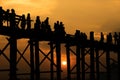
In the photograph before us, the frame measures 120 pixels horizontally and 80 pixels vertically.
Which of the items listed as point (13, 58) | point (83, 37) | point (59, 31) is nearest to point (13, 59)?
point (13, 58)

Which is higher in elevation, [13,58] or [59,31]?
[59,31]

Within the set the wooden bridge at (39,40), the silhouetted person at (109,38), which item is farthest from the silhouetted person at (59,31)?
the silhouetted person at (109,38)

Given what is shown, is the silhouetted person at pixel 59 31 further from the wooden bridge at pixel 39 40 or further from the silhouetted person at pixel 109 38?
the silhouetted person at pixel 109 38

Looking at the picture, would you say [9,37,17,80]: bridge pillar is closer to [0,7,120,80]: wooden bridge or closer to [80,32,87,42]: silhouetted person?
[0,7,120,80]: wooden bridge

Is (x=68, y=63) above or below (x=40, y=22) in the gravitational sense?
below

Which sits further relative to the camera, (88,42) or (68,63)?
(88,42)

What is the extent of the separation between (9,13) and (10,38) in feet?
4.96

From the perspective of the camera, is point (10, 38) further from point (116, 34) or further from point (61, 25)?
point (116, 34)

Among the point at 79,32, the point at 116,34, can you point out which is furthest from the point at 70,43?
the point at 116,34

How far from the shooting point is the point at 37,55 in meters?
27.1

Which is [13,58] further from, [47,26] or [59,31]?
[59,31]

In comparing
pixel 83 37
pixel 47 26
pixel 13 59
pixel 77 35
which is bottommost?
pixel 13 59

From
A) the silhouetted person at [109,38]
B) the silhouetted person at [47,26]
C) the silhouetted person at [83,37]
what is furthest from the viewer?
the silhouetted person at [109,38]

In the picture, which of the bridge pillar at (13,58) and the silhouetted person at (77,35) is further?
the silhouetted person at (77,35)
